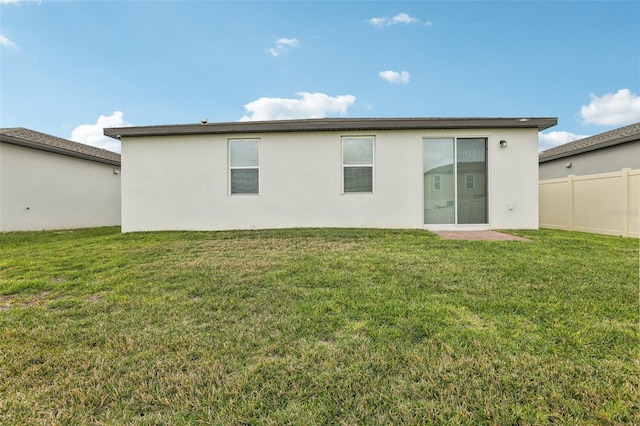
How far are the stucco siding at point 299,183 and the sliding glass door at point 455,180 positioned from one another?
188 mm

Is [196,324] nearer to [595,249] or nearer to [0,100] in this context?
[595,249]

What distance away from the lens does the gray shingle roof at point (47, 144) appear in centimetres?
984

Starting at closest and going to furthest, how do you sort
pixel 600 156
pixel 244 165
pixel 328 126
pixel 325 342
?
pixel 325 342
pixel 328 126
pixel 244 165
pixel 600 156

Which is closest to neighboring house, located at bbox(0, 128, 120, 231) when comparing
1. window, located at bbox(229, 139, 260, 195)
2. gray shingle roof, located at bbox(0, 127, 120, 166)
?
gray shingle roof, located at bbox(0, 127, 120, 166)

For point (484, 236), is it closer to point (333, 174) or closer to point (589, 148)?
point (333, 174)

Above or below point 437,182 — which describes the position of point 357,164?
above

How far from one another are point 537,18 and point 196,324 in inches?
499

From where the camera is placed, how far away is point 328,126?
7.85 metres

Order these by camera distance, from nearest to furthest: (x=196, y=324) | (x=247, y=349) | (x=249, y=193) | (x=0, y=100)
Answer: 1. (x=247, y=349)
2. (x=196, y=324)
3. (x=249, y=193)
4. (x=0, y=100)

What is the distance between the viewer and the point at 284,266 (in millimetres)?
4277

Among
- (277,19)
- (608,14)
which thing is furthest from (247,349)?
(608,14)

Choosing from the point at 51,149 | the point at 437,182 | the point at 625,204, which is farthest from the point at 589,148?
the point at 51,149

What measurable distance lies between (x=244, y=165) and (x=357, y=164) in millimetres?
3192

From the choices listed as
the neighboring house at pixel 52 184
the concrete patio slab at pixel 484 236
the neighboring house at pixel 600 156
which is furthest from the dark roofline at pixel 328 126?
the neighboring house at pixel 600 156
